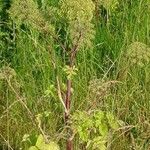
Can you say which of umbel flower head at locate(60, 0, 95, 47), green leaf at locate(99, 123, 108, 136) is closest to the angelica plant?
umbel flower head at locate(60, 0, 95, 47)

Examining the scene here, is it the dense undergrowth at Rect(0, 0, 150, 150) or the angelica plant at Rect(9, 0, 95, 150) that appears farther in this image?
the dense undergrowth at Rect(0, 0, 150, 150)

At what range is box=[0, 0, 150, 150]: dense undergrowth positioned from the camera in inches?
78.3

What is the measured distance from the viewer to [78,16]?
6.08 feet

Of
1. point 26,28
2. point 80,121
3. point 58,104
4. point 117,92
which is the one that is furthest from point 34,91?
point 80,121

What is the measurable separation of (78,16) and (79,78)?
4.63ft

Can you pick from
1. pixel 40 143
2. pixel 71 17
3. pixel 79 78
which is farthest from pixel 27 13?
pixel 79 78

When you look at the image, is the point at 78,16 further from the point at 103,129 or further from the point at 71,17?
the point at 103,129

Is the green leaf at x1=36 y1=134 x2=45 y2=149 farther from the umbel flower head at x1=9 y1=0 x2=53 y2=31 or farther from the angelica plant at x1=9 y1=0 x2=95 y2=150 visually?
the umbel flower head at x1=9 y1=0 x2=53 y2=31

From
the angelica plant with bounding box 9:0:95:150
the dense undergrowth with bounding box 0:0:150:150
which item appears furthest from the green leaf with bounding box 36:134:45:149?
the angelica plant with bounding box 9:0:95:150

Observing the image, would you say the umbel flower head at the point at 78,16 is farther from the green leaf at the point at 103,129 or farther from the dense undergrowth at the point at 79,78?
the green leaf at the point at 103,129

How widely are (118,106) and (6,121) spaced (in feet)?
2.18

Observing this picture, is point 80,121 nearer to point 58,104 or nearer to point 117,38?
point 58,104

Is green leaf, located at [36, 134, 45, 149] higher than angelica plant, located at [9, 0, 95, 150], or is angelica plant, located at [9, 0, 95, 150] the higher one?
angelica plant, located at [9, 0, 95, 150]

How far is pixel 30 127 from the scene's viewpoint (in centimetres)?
296
